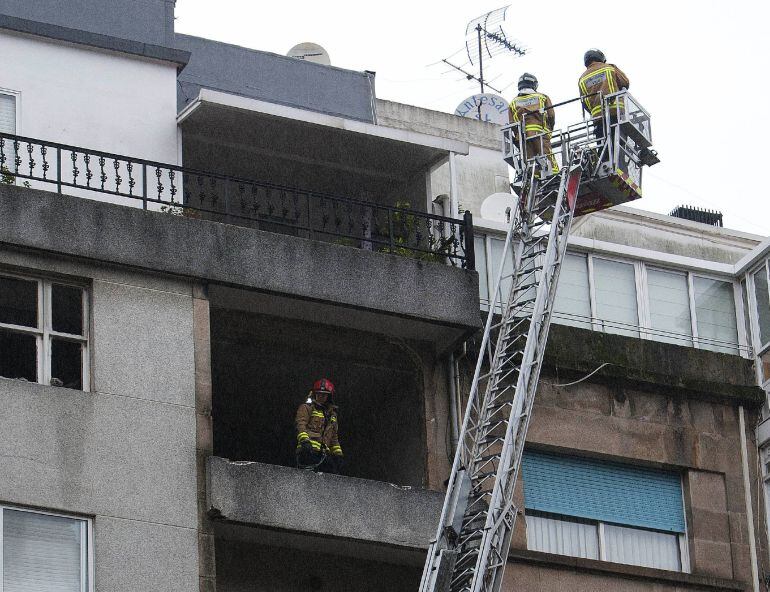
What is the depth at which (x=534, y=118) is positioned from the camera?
1136 inches

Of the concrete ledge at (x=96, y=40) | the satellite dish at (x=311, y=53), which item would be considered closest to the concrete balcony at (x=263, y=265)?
the concrete ledge at (x=96, y=40)

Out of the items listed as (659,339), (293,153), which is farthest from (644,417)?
(293,153)

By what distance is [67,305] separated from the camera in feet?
82.7

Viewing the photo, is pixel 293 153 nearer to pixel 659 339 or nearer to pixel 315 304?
pixel 315 304

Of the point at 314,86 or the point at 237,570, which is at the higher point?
the point at 314,86

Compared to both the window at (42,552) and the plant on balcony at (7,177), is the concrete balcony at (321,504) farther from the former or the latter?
the plant on balcony at (7,177)

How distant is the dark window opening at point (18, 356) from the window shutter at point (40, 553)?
191 cm

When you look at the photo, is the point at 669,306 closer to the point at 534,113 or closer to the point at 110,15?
the point at 534,113

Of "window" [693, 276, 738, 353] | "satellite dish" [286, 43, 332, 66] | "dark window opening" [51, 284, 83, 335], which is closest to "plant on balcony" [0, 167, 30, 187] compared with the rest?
"dark window opening" [51, 284, 83, 335]

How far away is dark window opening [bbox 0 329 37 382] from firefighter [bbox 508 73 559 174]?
7806 mm

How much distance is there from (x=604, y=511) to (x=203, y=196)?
7122 mm

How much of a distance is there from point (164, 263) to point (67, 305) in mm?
1345

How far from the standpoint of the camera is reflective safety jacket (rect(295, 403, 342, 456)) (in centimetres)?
2642

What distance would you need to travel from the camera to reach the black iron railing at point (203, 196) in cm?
2641
